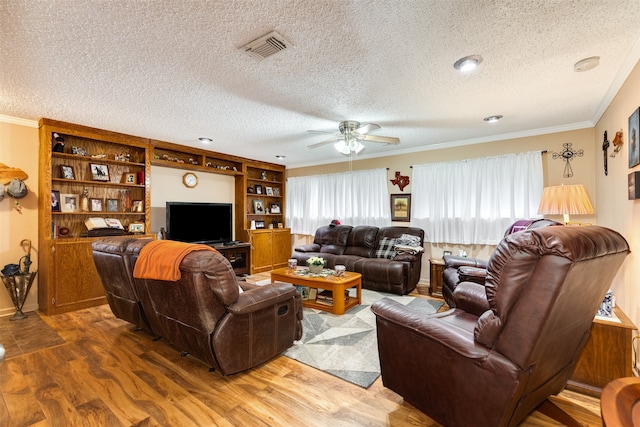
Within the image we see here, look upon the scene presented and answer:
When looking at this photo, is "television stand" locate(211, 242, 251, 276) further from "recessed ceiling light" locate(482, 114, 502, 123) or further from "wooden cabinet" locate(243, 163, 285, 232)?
"recessed ceiling light" locate(482, 114, 502, 123)

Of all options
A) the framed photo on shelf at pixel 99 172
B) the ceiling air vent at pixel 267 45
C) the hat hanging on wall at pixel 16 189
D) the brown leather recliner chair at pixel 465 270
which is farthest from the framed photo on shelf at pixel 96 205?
the brown leather recliner chair at pixel 465 270

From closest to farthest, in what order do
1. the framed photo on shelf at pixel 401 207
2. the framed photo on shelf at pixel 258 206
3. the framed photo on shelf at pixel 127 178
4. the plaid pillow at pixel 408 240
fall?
the framed photo on shelf at pixel 127 178 → the plaid pillow at pixel 408 240 → the framed photo on shelf at pixel 401 207 → the framed photo on shelf at pixel 258 206

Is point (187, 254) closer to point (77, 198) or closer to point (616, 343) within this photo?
point (616, 343)

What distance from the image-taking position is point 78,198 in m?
4.08

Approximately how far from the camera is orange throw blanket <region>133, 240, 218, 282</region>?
6.35 ft

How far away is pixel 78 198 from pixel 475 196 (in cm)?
592

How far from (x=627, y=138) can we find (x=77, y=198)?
6181 mm

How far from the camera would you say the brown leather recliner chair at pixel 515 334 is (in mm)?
1184

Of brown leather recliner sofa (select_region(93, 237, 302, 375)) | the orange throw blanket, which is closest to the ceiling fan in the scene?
brown leather recliner sofa (select_region(93, 237, 302, 375))

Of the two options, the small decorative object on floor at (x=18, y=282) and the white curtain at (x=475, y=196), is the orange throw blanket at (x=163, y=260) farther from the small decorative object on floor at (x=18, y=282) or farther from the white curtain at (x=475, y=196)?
the white curtain at (x=475, y=196)

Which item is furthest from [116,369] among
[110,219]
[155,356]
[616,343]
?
[616,343]

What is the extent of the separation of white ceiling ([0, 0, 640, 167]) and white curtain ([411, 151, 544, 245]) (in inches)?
29.3

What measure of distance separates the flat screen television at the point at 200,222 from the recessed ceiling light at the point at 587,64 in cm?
526

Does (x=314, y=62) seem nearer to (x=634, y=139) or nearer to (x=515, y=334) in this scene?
(x=515, y=334)
